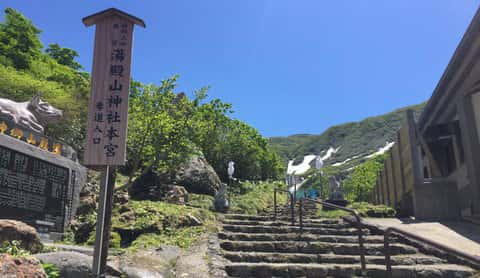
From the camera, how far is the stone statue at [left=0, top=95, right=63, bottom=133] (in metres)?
9.03

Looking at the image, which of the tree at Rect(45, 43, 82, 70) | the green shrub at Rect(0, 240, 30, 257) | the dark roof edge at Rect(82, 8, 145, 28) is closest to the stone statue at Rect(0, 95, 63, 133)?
the green shrub at Rect(0, 240, 30, 257)

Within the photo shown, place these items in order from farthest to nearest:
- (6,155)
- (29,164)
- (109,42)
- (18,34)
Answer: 1. (18,34)
2. (29,164)
3. (6,155)
4. (109,42)

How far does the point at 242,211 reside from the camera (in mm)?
14375

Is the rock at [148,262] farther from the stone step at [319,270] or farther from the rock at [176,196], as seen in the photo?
the rock at [176,196]

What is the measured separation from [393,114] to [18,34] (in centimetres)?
13659

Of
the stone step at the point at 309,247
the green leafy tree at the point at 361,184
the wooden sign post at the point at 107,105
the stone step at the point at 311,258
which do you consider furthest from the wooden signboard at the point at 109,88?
the green leafy tree at the point at 361,184

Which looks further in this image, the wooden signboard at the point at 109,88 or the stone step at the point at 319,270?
the stone step at the point at 319,270

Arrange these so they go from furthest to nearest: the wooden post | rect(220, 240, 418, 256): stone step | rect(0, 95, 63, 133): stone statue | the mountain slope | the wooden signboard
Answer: the mountain slope, rect(0, 95, 63, 133): stone statue, rect(220, 240, 418, 256): stone step, the wooden signboard, the wooden post

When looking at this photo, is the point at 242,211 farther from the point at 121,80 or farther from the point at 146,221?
the point at 121,80

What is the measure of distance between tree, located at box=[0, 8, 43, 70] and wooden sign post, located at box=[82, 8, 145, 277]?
28.3 m

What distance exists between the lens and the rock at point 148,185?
16705mm

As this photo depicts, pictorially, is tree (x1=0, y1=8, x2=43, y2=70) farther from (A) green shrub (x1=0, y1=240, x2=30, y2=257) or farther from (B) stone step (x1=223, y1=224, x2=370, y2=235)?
(A) green shrub (x1=0, y1=240, x2=30, y2=257)

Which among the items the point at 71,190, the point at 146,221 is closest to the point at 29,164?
the point at 71,190

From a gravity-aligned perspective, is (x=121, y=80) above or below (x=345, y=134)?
below
